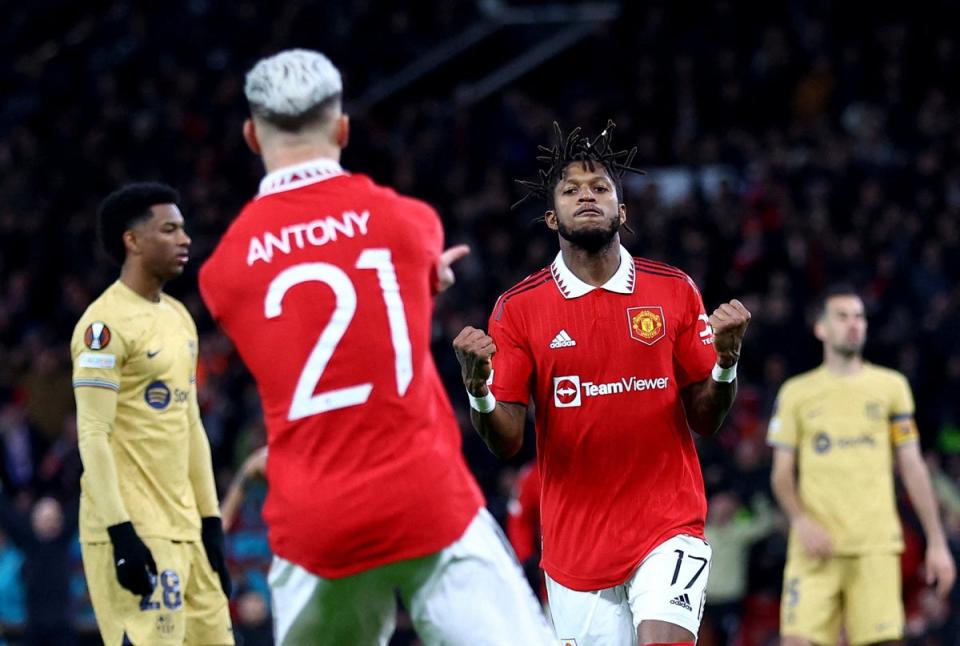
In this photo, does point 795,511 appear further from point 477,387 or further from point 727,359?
point 477,387

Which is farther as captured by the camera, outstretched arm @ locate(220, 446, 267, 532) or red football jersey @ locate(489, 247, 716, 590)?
outstretched arm @ locate(220, 446, 267, 532)

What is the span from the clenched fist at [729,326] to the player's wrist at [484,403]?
0.87 meters

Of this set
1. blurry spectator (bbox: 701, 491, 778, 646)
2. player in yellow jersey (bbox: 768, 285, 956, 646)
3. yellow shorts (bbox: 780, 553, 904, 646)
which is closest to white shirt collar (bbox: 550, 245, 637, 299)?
player in yellow jersey (bbox: 768, 285, 956, 646)

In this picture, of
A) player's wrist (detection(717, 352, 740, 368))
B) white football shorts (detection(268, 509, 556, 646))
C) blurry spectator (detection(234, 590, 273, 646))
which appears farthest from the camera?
blurry spectator (detection(234, 590, 273, 646))

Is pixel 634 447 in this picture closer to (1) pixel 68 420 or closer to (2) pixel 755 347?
(2) pixel 755 347

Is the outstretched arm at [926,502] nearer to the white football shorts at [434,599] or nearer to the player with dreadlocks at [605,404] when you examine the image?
the player with dreadlocks at [605,404]

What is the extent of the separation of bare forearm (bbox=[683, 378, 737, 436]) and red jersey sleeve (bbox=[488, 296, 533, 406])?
0.66 metres

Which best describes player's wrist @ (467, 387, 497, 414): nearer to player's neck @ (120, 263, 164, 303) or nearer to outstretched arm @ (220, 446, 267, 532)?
player's neck @ (120, 263, 164, 303)

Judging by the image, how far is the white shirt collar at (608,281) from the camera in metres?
6.45

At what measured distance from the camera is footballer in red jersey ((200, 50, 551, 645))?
4488mm

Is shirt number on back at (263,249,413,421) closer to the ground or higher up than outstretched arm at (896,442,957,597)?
higher up

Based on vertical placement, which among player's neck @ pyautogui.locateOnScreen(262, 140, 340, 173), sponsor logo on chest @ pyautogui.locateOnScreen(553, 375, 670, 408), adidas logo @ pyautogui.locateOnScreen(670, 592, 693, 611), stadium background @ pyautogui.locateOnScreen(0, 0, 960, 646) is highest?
stadium background @ pyautogui.locateOnScreen(0, 0, 960, 646)

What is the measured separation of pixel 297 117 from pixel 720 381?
229 cm

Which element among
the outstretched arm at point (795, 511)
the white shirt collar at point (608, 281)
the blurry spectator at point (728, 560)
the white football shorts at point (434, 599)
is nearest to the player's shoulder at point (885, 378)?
the outstretched arm at point (795, 511)
